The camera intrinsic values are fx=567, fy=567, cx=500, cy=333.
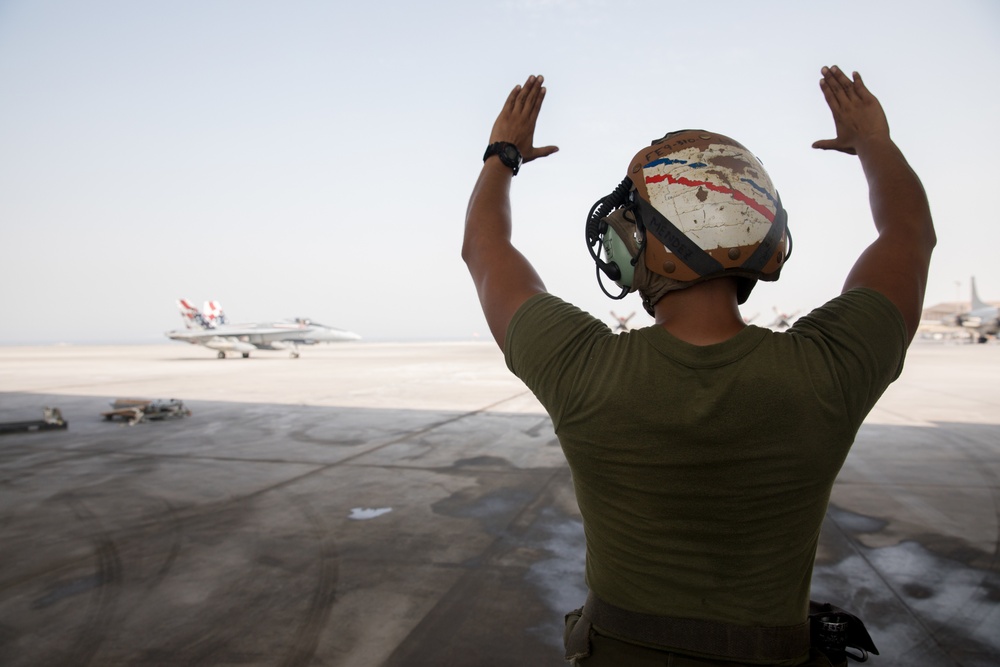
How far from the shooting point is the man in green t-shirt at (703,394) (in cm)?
98

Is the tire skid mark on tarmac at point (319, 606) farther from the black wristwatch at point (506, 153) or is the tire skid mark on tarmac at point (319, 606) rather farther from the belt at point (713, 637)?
the black wristwatch at point (506, 153)

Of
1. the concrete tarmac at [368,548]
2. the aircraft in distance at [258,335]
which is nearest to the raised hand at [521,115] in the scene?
the concrete tarmac at [368,548]

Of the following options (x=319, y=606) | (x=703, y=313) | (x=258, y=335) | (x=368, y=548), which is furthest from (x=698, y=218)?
(x=258, y=335)

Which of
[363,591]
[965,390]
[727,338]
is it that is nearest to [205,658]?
[363,591]

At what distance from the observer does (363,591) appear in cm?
320

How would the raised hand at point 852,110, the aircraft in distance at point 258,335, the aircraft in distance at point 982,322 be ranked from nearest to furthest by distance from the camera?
the raised hand at point 852,110 < the aircraft in distance at point 258,335 < the aircraft in distance at point 982,322

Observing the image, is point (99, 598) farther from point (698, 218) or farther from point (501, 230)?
point (698, 218)

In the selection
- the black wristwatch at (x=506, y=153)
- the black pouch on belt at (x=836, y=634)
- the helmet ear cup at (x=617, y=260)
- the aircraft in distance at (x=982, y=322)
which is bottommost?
the aircraft in distance at (x=982, y=322)

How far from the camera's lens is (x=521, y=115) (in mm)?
1489

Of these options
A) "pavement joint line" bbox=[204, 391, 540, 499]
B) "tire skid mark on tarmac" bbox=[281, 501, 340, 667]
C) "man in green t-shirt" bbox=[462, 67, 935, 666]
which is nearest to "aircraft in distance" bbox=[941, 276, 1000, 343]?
"pavement joint line" bbox=[204, 391, 540, 499]

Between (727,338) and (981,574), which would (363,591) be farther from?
(981,574)

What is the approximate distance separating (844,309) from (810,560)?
522mm

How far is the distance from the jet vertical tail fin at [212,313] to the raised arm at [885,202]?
47011 mm

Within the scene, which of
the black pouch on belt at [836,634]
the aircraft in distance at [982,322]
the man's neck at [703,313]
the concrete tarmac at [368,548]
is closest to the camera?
the man's neck at [703,313]
